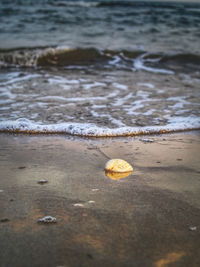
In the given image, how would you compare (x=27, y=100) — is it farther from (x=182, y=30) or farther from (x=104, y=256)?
(x=182, y=30)

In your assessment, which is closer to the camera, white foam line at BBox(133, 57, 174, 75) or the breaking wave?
white foam line at BBox(133, 57, 174, 75)

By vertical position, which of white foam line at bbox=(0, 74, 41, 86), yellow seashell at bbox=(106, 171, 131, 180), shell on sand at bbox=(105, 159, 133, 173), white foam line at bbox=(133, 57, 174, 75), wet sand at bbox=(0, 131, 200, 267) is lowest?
yellow seashell at bbox=(106, 171, 131, 180)

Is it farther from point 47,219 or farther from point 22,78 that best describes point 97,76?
point 47,219

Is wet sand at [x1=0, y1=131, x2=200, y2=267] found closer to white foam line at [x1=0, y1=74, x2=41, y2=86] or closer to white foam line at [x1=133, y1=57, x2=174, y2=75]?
white foam line at [x1=0, y1=74, x2=41, y2=86]

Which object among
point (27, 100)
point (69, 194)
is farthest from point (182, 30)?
point (69, 194)

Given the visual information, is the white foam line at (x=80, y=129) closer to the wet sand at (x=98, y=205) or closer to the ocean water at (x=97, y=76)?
the ocean water at (x=97, y=76)

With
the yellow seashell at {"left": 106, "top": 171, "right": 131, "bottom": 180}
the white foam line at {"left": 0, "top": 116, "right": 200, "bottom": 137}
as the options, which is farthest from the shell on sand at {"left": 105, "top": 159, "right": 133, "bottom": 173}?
the white foam line at {"left": 0, "top": 116, "right": 200, "bottom": 137}
